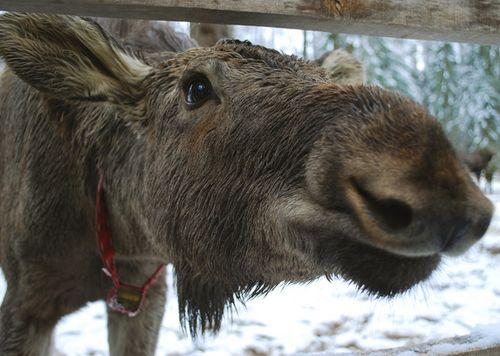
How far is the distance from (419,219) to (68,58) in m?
1.80

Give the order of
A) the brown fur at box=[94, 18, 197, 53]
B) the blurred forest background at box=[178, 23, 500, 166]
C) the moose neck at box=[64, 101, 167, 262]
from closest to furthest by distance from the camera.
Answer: the moose neck at box=[64, 101, 167, 262]
the brown fur at box=[94, 18, 197, 53]
the blurred forest background at box=[178, 23, 500, 166]

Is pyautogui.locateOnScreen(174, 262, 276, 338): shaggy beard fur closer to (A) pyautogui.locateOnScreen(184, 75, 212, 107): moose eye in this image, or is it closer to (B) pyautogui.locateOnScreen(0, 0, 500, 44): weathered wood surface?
(A) pyautogui.locateOnScreen(184, 75, 212, 107): moose eye

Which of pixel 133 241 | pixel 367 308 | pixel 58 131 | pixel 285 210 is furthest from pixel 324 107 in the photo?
pixel 367 308

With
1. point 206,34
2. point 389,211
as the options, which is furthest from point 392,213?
point 206,34

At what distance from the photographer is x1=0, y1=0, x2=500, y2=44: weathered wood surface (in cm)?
170

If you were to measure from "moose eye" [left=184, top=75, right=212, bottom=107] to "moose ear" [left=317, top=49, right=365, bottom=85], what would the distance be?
99cm

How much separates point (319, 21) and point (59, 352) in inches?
169

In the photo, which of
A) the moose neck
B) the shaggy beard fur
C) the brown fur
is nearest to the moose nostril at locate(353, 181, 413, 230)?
the shaggy beard fur

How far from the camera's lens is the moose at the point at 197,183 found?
4.55ft

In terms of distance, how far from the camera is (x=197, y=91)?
2.26 metres

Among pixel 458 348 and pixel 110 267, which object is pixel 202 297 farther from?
pixel 458 348

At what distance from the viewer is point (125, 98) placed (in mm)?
2646

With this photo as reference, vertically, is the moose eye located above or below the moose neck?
above

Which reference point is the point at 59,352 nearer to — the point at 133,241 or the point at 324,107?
the point at 133,241
